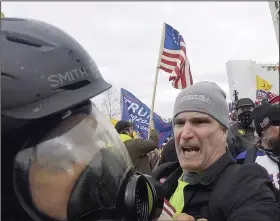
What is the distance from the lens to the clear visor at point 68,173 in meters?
1.06

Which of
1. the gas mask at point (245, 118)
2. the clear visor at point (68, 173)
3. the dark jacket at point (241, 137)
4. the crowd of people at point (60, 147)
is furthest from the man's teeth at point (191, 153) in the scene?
the gas mask at point (245, 118)

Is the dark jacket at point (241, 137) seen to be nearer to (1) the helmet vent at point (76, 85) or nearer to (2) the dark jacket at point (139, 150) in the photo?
(2) the dark jacket at point (139, 150)

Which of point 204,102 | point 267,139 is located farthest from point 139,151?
point 204,102

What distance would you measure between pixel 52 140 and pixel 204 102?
3.65 ft

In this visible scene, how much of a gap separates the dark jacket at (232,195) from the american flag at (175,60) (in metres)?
5.24

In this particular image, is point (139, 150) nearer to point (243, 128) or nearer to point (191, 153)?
point (243, 128)

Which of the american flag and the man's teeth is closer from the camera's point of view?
the man's teeth

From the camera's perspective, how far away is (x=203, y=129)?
2.04 meters

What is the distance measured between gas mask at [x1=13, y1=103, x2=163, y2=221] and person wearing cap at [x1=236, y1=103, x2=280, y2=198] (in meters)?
2.28

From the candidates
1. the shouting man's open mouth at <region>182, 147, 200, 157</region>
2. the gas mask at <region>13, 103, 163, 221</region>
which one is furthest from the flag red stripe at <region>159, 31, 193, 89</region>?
the gas mask at <region>13, 103, 163, 221</region>

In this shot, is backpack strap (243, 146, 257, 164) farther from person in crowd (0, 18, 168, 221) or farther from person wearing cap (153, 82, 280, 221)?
person in crowd (0, 18, 168, 221)

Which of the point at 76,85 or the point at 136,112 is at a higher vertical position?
the point at 76,85

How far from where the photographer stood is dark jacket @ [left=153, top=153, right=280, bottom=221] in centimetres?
160

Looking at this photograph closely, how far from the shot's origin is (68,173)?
110 cm
